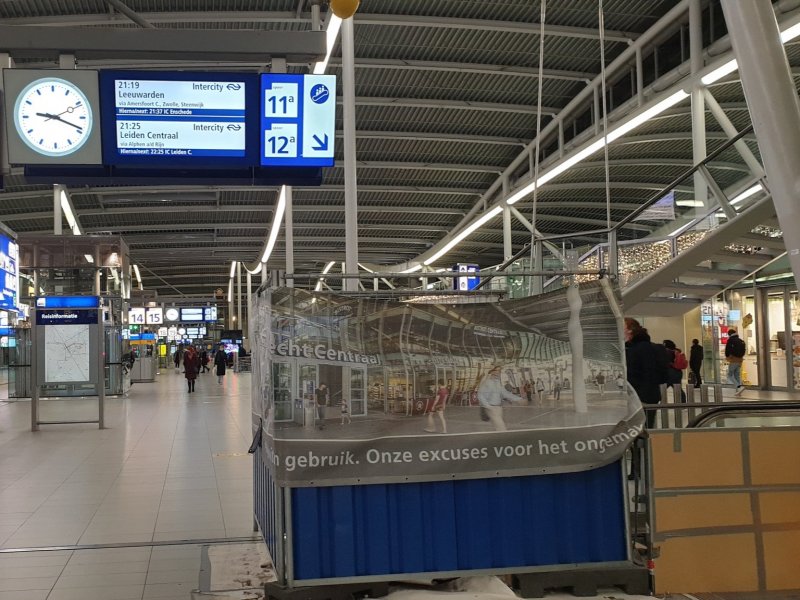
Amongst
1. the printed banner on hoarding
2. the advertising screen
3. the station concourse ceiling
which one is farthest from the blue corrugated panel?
the advertising screen

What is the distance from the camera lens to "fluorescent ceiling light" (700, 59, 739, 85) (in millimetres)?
17156

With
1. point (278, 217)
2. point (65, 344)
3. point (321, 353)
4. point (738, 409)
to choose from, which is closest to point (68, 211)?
point (278, 217)

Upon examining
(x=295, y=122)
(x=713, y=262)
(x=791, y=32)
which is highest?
(x=791, y=32)

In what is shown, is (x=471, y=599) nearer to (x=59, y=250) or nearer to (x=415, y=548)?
(x=415, y=548)

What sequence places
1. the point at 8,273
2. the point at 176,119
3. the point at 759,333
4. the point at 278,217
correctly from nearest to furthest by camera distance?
the point at 176,119, the point at 8,273, the point at 759,333, the point at 278,217

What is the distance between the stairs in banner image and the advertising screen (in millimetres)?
12167

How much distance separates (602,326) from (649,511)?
1.26m

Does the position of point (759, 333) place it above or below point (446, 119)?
below

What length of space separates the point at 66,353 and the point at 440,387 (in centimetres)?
1362

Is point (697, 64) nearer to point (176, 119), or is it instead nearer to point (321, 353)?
point (176, 119)

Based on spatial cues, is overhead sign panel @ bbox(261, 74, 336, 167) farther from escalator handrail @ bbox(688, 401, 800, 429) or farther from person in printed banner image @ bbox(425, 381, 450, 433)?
escalator handrail @ bbox(688, 401, 800, 429)

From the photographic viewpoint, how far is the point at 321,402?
5.61 m

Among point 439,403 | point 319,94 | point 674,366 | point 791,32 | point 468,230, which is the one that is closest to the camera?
point 439,403

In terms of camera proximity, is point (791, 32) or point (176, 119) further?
point (791, 32)
